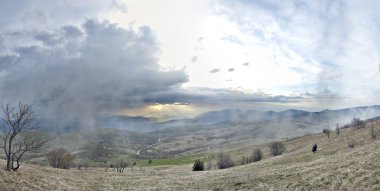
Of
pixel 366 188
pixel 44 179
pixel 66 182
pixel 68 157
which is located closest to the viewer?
pixel 366 188

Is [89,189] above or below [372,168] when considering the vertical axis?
below

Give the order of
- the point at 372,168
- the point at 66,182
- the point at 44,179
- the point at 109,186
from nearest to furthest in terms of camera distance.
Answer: the point at 372,168, the point at 44,179, the point at 66,182, the point at 109,186

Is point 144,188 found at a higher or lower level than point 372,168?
lower

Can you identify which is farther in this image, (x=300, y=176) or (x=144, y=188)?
(x=144, y=188)

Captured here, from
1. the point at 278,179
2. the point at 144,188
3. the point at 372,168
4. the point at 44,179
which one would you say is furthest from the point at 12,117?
the point at 372,168

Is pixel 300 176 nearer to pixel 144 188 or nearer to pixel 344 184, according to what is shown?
pixel 344 184

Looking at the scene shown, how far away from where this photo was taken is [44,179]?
4675cm

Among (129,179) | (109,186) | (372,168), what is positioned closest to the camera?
(372,168)

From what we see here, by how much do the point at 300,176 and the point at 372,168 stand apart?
1043cm

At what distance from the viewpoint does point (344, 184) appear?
132ft

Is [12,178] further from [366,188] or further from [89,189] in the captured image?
[366,188]

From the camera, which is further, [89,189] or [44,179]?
[89,189]

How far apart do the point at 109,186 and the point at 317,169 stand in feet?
103

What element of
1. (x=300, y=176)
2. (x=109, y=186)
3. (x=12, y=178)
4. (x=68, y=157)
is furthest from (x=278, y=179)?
(x=68, y=157)
